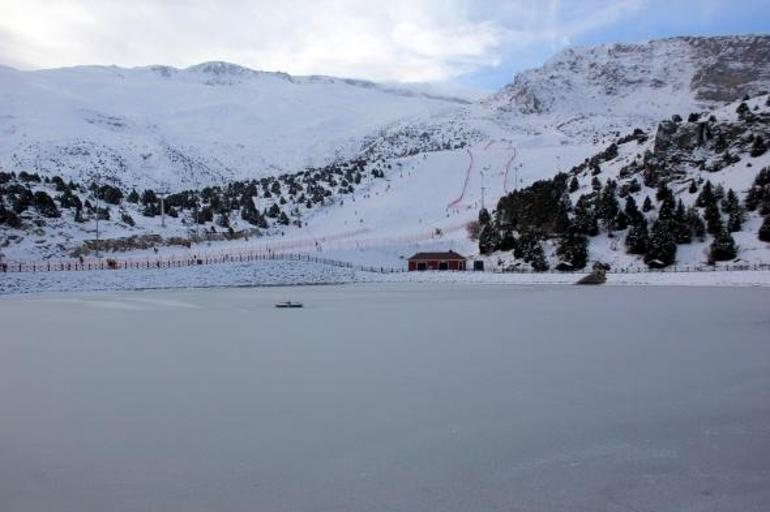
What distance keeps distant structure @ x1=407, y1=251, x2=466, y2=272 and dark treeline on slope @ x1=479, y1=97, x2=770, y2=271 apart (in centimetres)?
361

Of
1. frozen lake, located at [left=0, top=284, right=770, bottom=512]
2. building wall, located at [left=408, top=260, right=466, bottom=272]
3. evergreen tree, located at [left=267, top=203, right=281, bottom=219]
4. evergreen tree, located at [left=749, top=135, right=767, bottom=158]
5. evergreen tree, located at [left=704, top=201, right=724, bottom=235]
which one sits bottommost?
frozen lake, located at [left=0, top=284, right=770, bottom=512]

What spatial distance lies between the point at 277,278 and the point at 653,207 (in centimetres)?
3317

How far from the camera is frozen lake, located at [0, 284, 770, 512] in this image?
24.2ft

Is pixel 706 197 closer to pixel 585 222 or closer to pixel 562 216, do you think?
pixel 585 222

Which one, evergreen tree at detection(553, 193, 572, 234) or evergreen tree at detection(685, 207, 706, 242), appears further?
evergreen tree at detection(553, 193, 572, 234)

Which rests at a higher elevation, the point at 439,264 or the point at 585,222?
the point at 585,222

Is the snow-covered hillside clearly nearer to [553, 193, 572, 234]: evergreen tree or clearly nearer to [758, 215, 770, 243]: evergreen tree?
[758, 215, 770, 243]: evergreen tree

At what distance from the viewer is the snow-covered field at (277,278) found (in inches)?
1711

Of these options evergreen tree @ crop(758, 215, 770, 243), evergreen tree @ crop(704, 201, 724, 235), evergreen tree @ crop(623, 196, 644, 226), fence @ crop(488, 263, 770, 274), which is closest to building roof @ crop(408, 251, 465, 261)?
fence @ crop(488, 263, 770, 274)

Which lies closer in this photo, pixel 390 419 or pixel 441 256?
pixel 390 419

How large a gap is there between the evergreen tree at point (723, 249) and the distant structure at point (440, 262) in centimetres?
2170

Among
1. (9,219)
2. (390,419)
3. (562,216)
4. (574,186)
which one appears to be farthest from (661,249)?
(9,219)

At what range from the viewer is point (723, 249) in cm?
4962

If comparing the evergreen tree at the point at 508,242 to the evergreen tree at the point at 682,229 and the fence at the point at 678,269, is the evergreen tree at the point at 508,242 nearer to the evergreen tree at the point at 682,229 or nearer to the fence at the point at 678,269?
the fence at the point at 678,269
